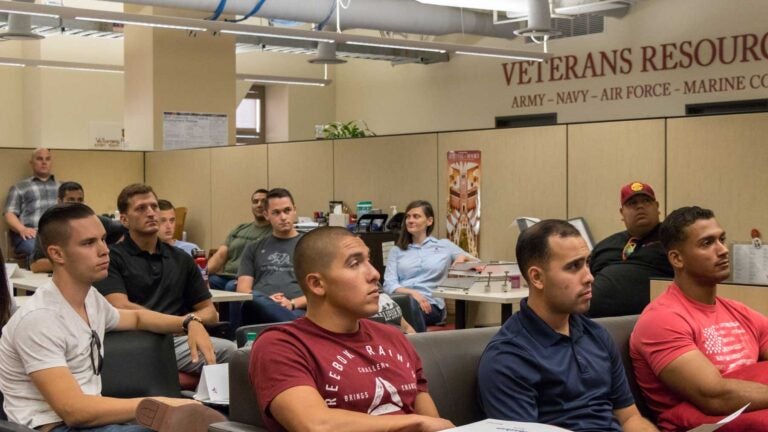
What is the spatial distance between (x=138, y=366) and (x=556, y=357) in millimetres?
1339

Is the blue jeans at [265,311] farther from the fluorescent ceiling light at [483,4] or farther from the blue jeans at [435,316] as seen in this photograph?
the fluorescent ceiling light at [483,4]

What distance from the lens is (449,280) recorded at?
6223 millimetres

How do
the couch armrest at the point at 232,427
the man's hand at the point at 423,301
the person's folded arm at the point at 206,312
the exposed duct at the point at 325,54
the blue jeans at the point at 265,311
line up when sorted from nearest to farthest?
the couch armrest at the point at 232,427, the person's folded arm at the point at 206,312, the blue jeans at the point at 265,311, the man's hand at the point at 423,301, the exposed duct at the point at 325,54

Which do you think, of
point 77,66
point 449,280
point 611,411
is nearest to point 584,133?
point 449,280

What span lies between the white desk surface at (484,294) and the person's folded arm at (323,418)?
11.1 ft

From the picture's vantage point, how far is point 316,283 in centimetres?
258

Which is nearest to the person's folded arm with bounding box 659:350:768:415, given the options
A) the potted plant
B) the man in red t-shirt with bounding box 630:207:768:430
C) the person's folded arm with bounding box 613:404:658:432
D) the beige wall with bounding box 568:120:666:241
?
the man in red t-shirt with bounding box 630:207:768:430

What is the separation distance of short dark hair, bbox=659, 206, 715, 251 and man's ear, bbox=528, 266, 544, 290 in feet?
2.22

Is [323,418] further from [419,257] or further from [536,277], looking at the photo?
[419,257]

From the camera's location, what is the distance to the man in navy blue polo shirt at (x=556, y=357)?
2.64 m

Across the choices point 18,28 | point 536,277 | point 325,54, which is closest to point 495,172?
point 325,54

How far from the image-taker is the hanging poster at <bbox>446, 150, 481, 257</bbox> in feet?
25.1

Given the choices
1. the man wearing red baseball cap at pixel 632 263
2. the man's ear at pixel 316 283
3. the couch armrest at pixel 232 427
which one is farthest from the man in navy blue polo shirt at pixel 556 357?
the man wearing red baseball cap at pixel 632 263

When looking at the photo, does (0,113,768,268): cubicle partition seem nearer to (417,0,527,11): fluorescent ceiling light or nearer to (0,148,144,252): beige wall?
(0,148,144,252): beige wall
